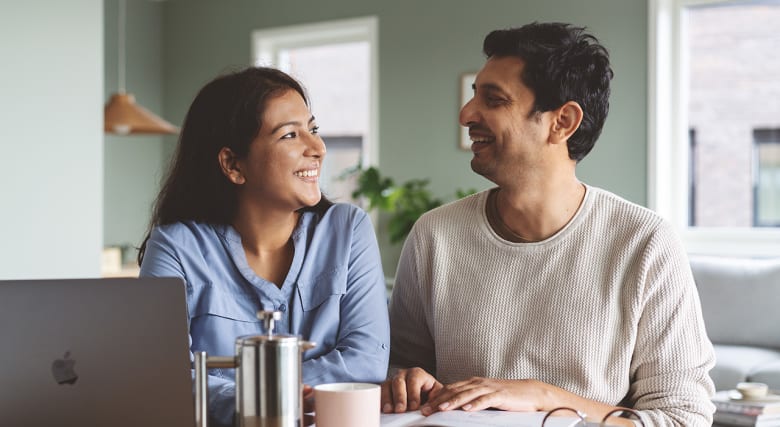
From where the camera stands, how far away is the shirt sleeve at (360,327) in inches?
60.2

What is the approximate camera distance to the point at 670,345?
155 centimetres

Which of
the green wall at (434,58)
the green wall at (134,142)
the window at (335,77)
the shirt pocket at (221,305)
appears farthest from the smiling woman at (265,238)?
the green wall at (134,142)

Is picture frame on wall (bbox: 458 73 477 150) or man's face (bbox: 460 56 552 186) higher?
picture frame on wall (bbox: 458 73 477 150)

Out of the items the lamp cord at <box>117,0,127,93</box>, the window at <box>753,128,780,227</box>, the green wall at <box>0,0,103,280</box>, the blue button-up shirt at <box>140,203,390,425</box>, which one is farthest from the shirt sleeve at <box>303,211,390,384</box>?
the lamp cord at <box>117,0,127,93</box>

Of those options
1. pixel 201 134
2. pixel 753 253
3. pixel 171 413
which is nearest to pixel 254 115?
pixel 201 134

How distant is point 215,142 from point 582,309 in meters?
0.80

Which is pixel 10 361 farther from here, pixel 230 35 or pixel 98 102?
pixel 230 35

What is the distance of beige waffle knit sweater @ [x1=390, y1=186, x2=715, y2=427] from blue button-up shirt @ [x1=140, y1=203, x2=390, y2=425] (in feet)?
0.57

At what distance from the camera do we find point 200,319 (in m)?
1.54

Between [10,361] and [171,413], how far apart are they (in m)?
0.20

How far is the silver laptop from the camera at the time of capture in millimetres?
1020

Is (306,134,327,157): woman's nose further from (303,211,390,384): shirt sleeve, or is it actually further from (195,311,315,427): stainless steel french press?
(195,311,315,427): stainless steel french press

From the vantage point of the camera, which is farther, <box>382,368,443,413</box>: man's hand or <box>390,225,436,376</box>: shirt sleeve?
<box>390,225,436,376</box>: shirt sleeve

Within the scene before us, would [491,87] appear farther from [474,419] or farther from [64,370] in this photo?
[64,370]
